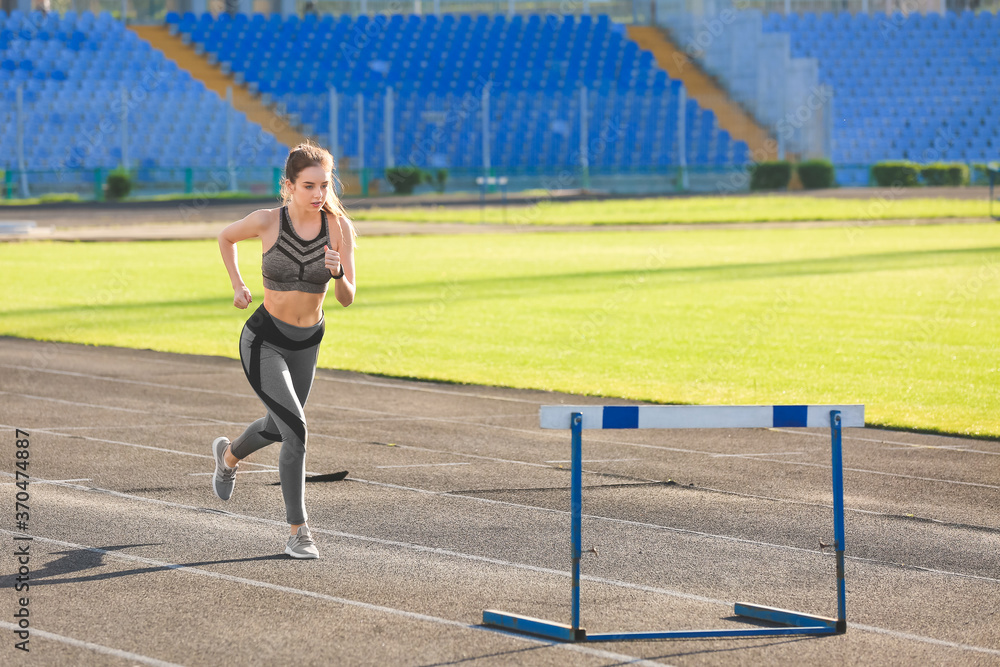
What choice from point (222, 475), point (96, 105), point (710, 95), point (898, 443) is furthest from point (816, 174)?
point (222, 475)

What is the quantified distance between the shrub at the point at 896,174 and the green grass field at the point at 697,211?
515 centimetres

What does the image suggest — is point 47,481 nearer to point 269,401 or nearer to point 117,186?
point 269,401

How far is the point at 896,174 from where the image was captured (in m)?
49.1

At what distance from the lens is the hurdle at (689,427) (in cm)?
519

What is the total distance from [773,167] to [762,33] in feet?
27.7

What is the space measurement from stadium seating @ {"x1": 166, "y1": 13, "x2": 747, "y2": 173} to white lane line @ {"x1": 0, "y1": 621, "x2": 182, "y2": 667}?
45.0 metres

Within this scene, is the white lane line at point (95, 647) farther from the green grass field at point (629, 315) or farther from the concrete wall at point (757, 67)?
the concrete wall at point (757, 67)

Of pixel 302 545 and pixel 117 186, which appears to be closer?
pixel 302 545

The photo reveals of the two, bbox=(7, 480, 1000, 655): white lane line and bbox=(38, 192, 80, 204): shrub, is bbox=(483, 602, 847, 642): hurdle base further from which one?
bbox=(38, 192, 80, 204): shrub

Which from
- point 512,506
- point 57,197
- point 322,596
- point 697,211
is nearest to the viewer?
point 322,596

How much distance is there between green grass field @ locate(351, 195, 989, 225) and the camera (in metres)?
37.0

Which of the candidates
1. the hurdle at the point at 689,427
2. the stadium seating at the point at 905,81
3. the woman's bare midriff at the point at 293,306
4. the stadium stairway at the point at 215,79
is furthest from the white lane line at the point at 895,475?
the stadium seating at the point at 905,81

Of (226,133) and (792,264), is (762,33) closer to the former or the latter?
(226,133)

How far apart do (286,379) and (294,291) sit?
43cm
